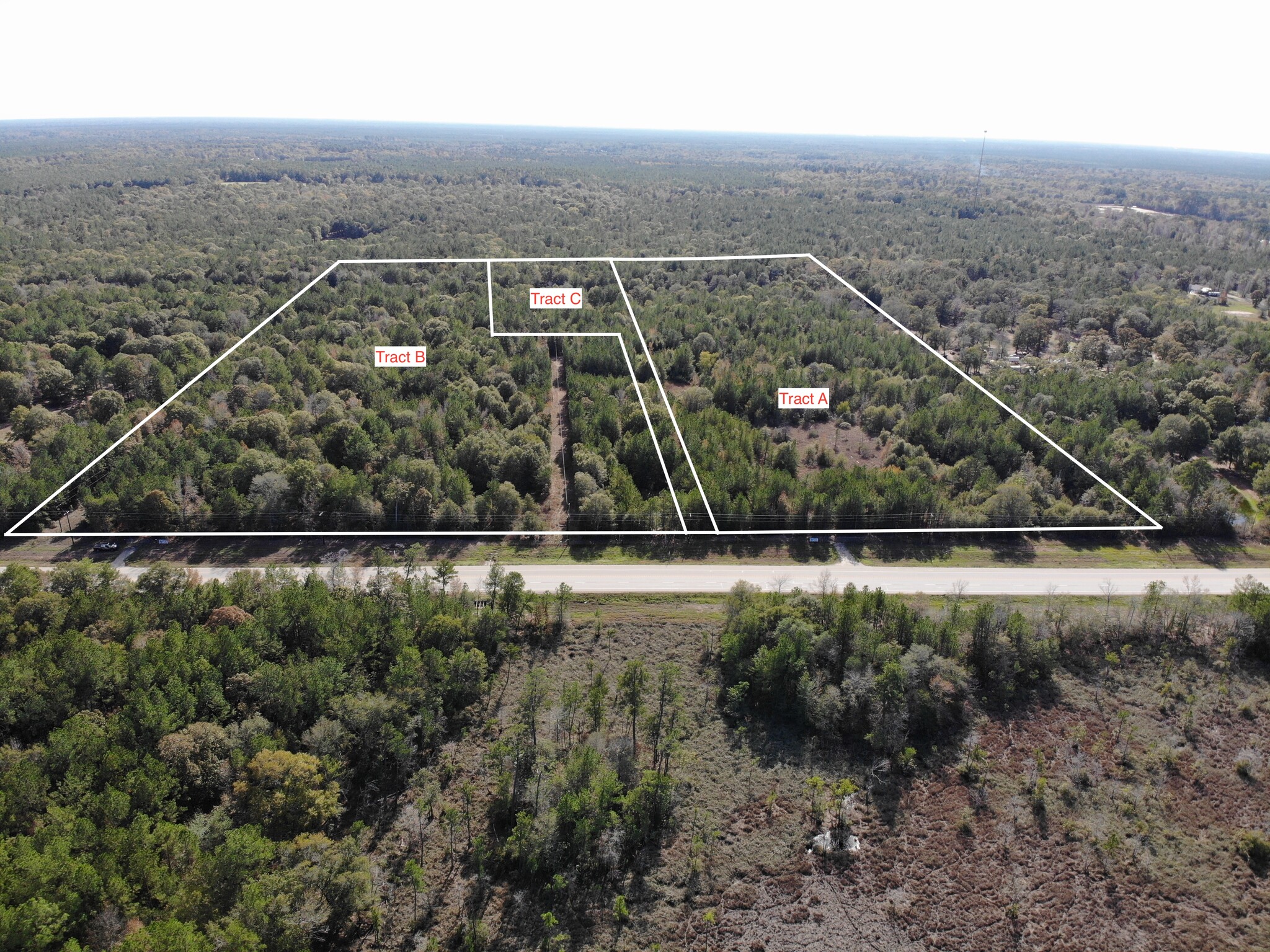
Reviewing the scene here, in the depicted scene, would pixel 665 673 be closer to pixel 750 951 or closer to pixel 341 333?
pixel 750 951

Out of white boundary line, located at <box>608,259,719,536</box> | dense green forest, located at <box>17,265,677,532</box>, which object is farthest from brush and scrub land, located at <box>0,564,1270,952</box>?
white boundary line, located at <box>608,259,719,536</box>

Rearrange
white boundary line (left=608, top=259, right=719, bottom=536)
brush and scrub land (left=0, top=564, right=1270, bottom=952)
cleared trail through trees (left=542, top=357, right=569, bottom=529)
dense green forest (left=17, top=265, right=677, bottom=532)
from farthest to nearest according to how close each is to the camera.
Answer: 1. cleared trail through trees (left=542, top=357, right=569, bottom=529)
2. white boundary line (left=608, top=259, right=719, bottom=536)
3. dense green forest (left=17, top=265, right=677, bottom=532)
4. brush and scrub land (left=0, top=564, right=1270, bottom=952)

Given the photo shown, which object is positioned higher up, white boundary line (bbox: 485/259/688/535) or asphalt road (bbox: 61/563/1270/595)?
white boundary line (bbox: 485/259/688/535)

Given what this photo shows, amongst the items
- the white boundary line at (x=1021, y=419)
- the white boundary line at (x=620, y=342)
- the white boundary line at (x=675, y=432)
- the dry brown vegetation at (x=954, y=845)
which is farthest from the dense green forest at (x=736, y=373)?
the dry brown vegetation at (x=954, y=845)

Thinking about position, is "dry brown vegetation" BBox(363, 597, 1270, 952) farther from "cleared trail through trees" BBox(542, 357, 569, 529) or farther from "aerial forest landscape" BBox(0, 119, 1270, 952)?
"cleared trail through trees" BBox(542, 357, 569, 529)

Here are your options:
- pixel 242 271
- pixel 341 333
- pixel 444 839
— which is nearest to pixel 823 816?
pixel 444 839

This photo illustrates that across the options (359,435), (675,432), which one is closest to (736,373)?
(675,432)

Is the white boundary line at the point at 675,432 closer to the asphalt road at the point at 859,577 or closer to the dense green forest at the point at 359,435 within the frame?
the dense green forest at the point at 359,435

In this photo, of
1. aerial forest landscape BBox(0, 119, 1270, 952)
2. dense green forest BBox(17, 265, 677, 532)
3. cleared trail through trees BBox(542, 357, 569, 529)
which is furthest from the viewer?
cleared trail through trees BBox(542, 357, 569, 529)
